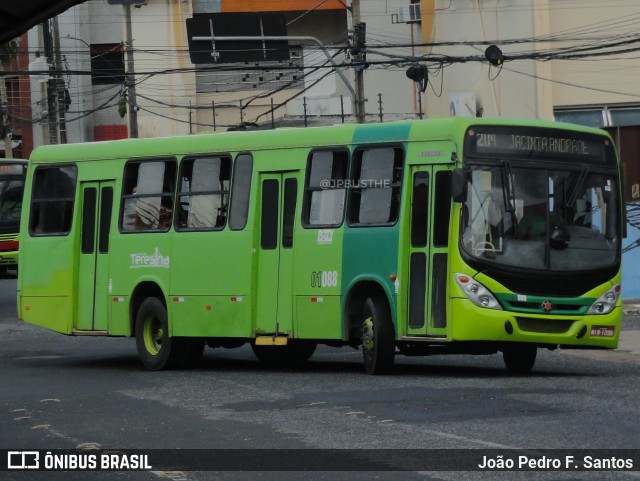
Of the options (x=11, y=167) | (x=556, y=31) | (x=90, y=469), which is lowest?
(x=90, y=469)

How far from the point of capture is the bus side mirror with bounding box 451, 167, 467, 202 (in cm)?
1641

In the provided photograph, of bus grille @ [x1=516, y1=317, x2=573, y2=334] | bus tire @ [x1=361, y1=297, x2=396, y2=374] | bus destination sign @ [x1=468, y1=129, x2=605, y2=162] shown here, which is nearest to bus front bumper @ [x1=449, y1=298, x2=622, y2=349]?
bus grille @ [x1=516, y1=317, x2=573, y2=334]

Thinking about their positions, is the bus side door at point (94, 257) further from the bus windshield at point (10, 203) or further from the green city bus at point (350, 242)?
the bus windshield at point (10, 203)

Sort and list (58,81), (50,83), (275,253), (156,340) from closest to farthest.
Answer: (275,253)
(156,340)
(50,83)
(58,81)

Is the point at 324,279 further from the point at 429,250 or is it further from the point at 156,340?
the point at 156,340

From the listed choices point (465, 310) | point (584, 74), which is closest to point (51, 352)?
point (465, 310)

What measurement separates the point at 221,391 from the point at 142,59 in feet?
169

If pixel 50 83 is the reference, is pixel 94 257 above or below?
below

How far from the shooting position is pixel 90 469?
10.9 meters

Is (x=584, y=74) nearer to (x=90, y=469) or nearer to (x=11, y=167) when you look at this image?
(x=11, y=167)

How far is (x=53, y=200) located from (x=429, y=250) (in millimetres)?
7053

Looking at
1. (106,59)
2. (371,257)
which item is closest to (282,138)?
(371,257)

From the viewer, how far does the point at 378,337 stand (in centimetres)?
1716

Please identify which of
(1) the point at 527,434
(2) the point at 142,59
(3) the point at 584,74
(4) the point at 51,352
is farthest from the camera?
(2) the point at 142,59
